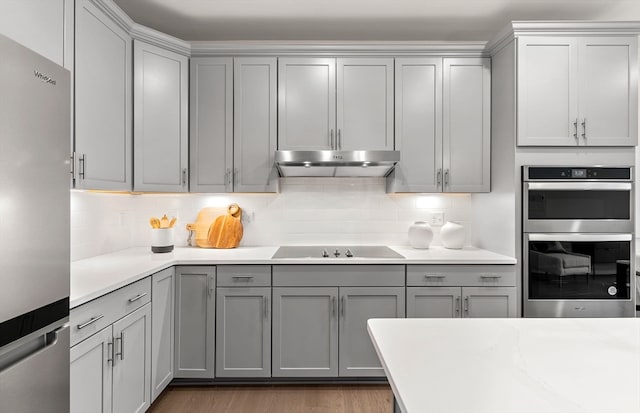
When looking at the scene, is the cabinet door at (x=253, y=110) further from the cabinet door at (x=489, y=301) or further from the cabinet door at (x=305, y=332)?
the cabinet door at (x=489, y=301)

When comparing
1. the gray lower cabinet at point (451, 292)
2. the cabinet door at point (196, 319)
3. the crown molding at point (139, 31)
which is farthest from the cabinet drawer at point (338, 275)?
the crown molding at point (139, 31)

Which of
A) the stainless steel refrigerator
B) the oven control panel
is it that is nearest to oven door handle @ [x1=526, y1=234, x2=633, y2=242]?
the oven control panel

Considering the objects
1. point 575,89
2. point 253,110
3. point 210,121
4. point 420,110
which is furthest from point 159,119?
point 575,89

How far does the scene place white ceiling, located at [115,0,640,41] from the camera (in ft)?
8.87

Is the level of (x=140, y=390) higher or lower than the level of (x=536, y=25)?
lower

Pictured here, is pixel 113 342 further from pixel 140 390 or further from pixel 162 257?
pixel 162 257

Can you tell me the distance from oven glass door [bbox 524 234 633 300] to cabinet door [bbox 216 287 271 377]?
1828 mm

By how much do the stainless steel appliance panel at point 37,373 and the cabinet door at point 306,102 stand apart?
2.00 meters

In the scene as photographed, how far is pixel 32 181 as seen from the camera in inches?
45.1

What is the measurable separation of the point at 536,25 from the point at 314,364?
107 inches

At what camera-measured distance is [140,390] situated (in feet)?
7.14

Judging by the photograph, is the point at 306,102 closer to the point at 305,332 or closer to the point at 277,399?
the point at 305,332

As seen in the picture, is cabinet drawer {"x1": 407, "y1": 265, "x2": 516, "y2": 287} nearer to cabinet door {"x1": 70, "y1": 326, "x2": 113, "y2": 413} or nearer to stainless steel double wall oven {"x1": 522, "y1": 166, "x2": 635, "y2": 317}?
stainless steel double wall oven {"x1": 522, "y1": 166, "x2": 635, "y2": 317}

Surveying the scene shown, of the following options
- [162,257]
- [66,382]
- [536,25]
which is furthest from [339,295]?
[536,25]
